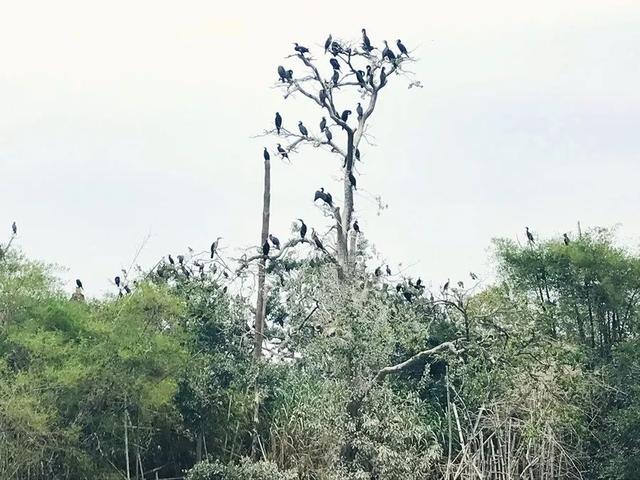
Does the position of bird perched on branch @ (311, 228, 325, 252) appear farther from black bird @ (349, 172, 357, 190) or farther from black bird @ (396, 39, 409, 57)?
black bird @ (396, 39, 409, 57)

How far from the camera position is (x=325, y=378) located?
39.3 feet

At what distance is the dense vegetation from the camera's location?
11875mm

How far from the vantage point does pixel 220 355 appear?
13.3m

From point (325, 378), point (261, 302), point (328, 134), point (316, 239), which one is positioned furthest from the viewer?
point (261, 302)

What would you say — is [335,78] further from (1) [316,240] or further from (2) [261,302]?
(2) [261,302]

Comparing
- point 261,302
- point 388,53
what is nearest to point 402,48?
point 388,53

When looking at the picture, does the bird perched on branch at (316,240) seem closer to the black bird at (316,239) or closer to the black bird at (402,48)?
the black bird at (316,239)

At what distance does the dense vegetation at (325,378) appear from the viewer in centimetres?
1188

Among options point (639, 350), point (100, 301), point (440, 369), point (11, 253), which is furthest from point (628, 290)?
point (11, 253)

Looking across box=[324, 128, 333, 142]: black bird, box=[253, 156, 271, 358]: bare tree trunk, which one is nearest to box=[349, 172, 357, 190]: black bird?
box=[324, 128, 333, 142]: black bird

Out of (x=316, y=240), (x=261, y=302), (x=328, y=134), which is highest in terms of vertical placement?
(x=328, y=134)

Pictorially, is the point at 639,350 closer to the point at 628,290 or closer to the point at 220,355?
the point at 628,290

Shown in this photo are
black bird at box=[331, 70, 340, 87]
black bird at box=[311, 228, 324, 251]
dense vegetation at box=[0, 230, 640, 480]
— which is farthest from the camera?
black bird at box=[331, 70, 340, 87]

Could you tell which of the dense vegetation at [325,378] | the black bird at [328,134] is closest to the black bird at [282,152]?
the black bird at [328,134]
